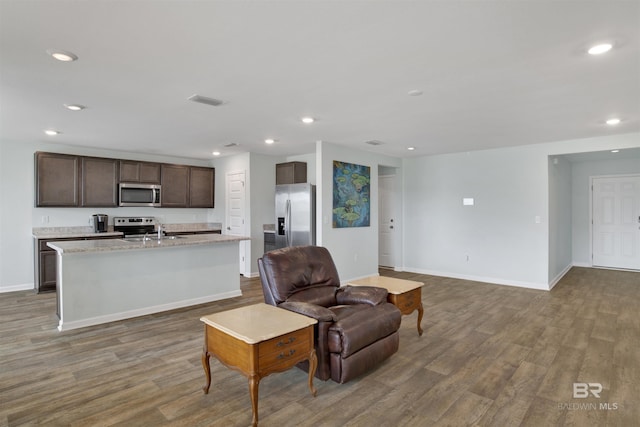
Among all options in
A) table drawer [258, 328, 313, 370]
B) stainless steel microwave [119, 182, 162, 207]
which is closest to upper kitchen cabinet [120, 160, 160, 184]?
stainless steel microwave [119, 182, 162, 207]

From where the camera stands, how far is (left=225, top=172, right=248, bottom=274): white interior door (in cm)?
696

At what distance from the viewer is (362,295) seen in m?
3.28

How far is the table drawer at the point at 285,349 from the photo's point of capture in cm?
217

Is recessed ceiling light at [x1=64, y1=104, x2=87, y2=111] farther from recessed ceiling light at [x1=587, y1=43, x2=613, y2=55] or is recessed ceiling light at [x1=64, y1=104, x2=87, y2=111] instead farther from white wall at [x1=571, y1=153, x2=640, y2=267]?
white wall at [x1=571, y1=153, x2=640, y2=267]

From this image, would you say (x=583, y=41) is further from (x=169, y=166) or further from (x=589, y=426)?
(x=169, y=166)

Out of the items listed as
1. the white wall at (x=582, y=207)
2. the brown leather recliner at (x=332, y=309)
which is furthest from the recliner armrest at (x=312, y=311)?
the white wall at (x=582, y=207)

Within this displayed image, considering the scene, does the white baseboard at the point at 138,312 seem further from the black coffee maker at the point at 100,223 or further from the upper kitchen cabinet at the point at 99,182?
the upper kitchen cabinet at the point at 99,182

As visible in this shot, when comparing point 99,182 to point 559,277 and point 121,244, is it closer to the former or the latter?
point 121,244

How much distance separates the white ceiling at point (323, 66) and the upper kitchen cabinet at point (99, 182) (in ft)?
4.66

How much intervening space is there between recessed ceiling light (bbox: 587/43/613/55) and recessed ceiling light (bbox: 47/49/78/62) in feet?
11.8

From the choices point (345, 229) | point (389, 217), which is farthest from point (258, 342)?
point (389, 217)

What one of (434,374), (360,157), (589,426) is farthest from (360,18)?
(360,157)

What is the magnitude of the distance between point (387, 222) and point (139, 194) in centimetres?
509

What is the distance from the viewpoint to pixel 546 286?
18.8ft
